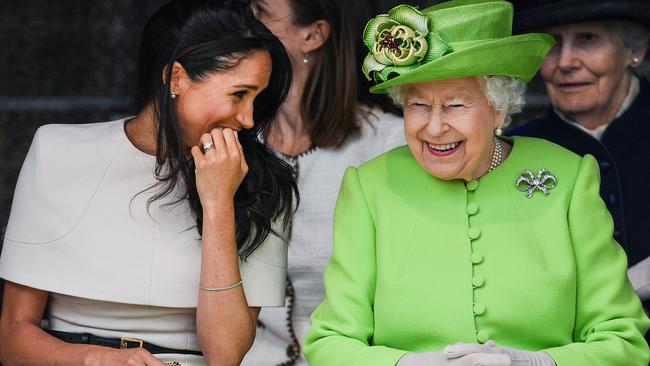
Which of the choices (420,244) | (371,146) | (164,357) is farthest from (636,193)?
(164,357)

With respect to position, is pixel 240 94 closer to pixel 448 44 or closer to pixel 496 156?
pixel 448 44

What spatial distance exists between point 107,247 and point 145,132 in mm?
377

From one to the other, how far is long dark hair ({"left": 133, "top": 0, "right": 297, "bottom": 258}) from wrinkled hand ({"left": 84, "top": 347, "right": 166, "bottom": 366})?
17.2 inches

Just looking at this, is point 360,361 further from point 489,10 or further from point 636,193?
point 636,193

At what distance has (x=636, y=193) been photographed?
4910 mm

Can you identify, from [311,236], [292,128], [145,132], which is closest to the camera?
[145,132]

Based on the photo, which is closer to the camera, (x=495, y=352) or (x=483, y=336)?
(x=495, y=352)

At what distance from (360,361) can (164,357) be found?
0.69m

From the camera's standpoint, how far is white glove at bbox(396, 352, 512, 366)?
3.62m

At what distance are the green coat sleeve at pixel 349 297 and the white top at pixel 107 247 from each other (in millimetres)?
334

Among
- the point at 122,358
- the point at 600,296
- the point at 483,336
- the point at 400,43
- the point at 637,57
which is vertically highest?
the point at 637,57

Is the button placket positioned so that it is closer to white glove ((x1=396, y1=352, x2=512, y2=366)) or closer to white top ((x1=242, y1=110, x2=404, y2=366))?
white glove ((x1=396, y1=352, x2=512, y2=366))

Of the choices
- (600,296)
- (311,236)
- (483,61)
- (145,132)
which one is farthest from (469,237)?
(311,236)

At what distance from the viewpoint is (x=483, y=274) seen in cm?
389
